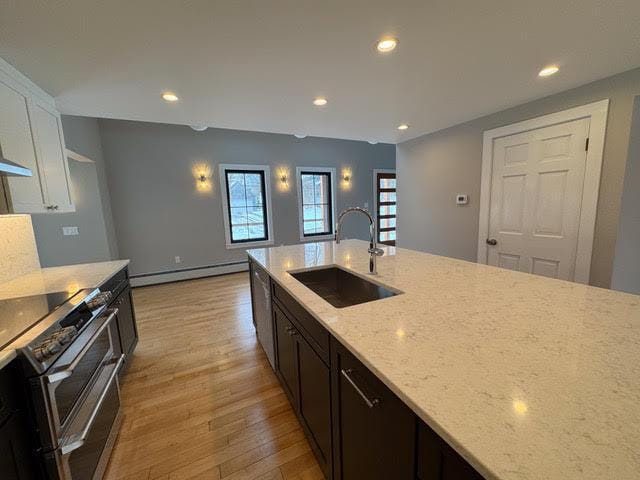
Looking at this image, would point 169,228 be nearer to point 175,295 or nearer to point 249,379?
point 175,295

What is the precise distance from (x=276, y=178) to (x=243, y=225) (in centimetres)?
117

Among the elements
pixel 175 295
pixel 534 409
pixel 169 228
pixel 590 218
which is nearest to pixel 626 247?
pixel 590 218

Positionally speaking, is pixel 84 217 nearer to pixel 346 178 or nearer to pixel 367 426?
pixel 367 426

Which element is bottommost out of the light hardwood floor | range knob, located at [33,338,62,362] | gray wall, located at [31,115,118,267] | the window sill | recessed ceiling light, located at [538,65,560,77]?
the light hardwood floor

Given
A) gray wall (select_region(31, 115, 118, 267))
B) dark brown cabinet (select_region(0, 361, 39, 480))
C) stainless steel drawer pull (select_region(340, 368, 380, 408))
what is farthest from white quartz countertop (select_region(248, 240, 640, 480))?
gray wall (select_region(31, 115, 118, 267))

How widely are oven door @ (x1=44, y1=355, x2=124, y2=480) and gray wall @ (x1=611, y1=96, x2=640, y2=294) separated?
3764 mm

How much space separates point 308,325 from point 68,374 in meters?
0.98

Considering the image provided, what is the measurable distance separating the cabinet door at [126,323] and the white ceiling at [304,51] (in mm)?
1722

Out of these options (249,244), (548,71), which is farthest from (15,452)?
(249,244)

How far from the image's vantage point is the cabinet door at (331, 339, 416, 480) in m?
0.69

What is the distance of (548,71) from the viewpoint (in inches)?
79.4

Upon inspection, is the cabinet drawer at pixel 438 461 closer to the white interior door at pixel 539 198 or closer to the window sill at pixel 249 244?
the white interior door at pixel 539 198

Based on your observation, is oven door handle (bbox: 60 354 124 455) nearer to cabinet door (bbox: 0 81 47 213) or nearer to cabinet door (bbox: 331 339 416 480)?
cabinet door (bbox: 331 339 416 480)

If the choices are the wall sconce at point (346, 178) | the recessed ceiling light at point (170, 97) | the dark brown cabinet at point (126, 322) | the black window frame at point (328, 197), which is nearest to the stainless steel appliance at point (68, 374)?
the dark brown cabinet at point (126, 322)
